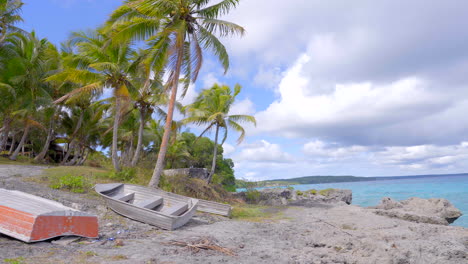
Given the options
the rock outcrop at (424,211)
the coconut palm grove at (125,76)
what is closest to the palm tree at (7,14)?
the coconut palm grove at (125,76)

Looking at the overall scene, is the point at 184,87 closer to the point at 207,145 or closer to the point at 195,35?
the point at 195,35

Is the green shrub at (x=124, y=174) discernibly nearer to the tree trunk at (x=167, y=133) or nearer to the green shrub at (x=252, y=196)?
the tree trunk at (x=167, y=133)

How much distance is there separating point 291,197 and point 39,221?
22958mm

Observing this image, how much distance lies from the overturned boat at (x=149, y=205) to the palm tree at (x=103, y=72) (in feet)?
19.6

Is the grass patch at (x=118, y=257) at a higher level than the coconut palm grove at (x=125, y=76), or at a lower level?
lower

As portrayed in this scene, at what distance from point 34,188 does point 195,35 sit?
331 inches

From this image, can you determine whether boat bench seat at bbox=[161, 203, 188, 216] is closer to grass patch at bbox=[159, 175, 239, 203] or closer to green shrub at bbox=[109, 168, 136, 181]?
grass patch at bbox=[159, 175, 239, 203]

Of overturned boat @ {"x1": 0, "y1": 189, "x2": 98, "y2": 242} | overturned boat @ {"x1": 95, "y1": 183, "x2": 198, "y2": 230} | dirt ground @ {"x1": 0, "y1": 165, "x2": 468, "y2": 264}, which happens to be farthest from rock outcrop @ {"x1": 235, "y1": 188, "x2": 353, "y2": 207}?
overturned boat @ {"x1": 0, "y1": 189, "x2": 98, "y2": 242}

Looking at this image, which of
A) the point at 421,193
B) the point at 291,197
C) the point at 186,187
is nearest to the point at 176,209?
the point at 186,187

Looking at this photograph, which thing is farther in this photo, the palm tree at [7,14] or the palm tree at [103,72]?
the palm tree at [7,14]

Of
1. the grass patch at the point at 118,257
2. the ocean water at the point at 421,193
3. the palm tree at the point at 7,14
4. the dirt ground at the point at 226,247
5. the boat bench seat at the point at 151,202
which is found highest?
the palm tree at the point at 7,14

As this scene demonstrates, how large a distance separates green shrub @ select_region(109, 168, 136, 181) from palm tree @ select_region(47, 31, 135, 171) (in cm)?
57

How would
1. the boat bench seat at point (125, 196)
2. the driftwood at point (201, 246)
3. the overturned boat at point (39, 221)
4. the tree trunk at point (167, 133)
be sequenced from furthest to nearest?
the tree trunk at point (167, 133), the boat bench seat at point (125, 196), the driftwood at point (201, 246), the overturned boat at point (39, 221)

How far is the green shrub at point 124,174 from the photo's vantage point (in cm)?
1414
